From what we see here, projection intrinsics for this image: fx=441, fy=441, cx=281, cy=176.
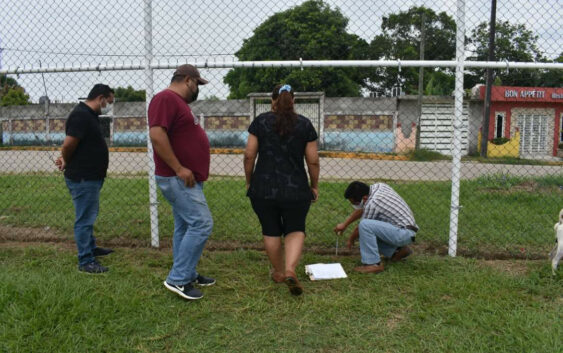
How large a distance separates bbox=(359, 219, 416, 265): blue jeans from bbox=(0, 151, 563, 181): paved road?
19.4ft

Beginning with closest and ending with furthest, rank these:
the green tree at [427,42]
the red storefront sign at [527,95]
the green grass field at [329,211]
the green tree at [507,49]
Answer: the green grass field at [329,211] < the green tree at [507,49] < the red storefront sign at [527,95] < the green tree at [427,42]

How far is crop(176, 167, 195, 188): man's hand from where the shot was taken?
9.90 feet

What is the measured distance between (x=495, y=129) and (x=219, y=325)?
66.4 ft

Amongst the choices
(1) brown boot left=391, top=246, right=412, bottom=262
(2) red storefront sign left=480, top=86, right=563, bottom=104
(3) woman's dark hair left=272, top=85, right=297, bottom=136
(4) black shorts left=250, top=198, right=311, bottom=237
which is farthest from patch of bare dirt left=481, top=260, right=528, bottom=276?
(2) red storefront sign left=480, top=86, right=563, bottom=104

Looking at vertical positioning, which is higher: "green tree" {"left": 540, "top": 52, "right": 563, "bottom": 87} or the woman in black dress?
"green tree" {"left": 540, "top": 52, "right": 563, "bottom": 87}

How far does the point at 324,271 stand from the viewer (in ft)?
12.0

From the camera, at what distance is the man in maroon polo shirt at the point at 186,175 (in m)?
3.06

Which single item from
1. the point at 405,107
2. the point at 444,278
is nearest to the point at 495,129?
the point at 405,107

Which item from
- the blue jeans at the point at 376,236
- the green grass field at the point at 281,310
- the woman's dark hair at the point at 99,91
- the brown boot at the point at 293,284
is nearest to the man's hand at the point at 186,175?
the green grass field at the point at 281,310

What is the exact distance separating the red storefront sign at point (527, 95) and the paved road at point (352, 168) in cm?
691

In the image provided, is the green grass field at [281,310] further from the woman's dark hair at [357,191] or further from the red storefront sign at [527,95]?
the red storefront sign at [527,95]

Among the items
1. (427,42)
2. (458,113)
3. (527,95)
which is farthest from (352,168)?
(427,42)

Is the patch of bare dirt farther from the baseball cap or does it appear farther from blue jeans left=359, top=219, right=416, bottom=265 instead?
the baseball cap

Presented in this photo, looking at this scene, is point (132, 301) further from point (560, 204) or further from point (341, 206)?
point (560, 204)
